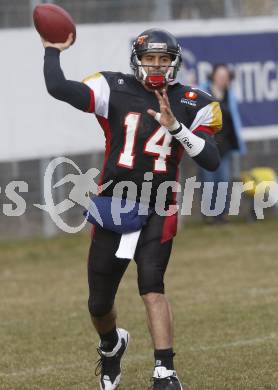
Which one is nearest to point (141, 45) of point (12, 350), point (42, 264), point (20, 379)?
point (20, 379)

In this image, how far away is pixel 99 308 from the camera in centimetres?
554

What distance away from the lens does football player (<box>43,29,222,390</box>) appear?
520cm

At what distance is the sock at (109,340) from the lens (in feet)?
18.8

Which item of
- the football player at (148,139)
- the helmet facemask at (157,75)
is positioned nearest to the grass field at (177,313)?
the football player at (148,139)

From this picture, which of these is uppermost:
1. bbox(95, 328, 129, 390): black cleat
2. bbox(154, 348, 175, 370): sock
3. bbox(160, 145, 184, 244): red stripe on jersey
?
bbox(160, 145, 184, 244): red stripe on jersey

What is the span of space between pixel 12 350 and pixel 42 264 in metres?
3.76

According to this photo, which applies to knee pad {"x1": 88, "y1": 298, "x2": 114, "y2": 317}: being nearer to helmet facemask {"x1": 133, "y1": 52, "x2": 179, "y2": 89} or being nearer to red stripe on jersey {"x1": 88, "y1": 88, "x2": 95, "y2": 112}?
red stripe on jersey {"x1": 88, "y1": 88, "x2": 95, "y2": 112}

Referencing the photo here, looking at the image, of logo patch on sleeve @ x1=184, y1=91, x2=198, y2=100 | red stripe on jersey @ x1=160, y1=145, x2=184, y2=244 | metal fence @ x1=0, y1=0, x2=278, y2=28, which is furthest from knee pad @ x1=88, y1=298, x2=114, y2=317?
metal fence @ x1=0, y1=0, x2=278, y2=28

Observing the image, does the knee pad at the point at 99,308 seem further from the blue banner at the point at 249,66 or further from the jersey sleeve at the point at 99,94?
the blue banner at the point at 249,66

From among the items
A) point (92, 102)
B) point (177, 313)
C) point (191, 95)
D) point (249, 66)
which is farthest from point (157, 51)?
point (249, 66)

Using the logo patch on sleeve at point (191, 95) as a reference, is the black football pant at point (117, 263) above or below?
below

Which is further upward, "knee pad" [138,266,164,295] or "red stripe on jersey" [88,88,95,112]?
"red stripe on jersey" [88,88,95,112]

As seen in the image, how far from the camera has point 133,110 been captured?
5.36m

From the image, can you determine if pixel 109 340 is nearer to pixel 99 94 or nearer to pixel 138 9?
pixel 99 94
